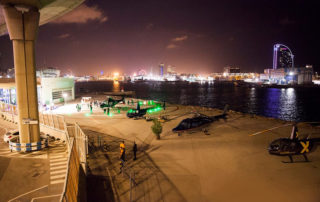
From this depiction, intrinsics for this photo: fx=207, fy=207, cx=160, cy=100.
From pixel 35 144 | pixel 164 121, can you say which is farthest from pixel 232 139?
pixel 35 144

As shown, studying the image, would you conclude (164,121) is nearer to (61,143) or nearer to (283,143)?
(61,143)

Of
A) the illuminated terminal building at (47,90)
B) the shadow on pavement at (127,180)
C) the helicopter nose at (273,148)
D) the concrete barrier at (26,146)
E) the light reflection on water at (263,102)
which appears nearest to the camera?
the shadow on pavement at (127,180)

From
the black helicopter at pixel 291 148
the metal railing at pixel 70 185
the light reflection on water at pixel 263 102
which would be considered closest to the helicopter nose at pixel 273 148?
the black helicopter at pixel 291 148

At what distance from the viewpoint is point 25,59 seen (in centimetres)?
1597

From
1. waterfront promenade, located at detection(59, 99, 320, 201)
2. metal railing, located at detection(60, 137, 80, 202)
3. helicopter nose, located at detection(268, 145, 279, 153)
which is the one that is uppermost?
metal railing, located at detection(60, 137, 80, 202)

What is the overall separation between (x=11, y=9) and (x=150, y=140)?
14620 millimetres

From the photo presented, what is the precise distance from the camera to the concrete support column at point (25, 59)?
15273 millimetres

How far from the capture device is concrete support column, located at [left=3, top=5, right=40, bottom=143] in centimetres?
1527

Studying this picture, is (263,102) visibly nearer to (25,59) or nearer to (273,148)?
(273,148)

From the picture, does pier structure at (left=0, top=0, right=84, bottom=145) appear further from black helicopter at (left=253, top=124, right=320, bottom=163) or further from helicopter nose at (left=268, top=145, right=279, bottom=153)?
black helicopter at (left=253, top=124, right=320, bottom=163)

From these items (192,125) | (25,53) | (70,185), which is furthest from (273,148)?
(25,53)

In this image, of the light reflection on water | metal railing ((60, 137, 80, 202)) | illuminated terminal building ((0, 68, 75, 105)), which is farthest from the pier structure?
the light reflection on water

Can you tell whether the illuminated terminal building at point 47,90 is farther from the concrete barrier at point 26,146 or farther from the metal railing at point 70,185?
the metal railing at point 70,185

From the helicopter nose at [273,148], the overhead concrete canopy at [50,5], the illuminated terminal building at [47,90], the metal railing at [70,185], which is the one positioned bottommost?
the helicopter nose at [273,148]
